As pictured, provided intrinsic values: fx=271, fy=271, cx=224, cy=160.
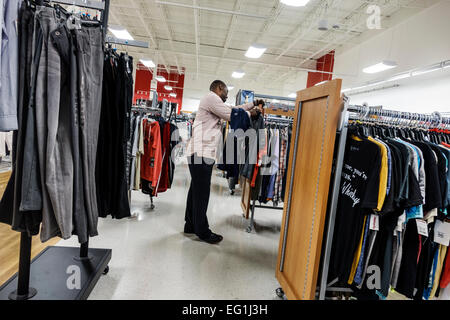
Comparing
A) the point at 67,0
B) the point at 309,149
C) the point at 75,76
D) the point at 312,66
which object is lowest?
the point at 309,149

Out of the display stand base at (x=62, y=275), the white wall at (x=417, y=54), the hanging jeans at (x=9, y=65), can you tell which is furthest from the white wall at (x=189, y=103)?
the hanging jeans at (x=9, y=65)

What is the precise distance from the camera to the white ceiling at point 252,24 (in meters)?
7.67

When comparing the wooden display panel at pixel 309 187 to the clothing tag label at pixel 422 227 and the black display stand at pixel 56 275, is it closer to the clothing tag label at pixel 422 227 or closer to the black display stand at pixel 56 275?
the clothing tag label at pixel 422 227

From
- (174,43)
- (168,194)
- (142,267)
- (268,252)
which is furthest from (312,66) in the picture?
(142,267)

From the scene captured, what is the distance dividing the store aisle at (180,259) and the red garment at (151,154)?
60cm

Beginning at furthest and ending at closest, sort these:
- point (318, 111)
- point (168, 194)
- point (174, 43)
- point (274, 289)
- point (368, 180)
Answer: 1. point (174, 43)
2. point (168, 194)
3. point (274, 289)
4. point (318, 111)
5. point (368, 180)

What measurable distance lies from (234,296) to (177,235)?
130 cm

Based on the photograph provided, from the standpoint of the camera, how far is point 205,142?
9.52 ft

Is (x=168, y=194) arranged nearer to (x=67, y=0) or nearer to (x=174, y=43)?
(x=67, y=0)

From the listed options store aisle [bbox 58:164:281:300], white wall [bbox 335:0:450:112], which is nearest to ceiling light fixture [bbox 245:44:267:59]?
white wall [bbox 335:0:450:112]

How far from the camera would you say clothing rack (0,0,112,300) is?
5.11ft

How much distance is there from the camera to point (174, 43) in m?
13.0

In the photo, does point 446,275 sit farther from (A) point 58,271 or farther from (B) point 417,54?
(B) point 417,54

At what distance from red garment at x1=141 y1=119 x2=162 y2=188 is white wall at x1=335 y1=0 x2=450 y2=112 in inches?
273
